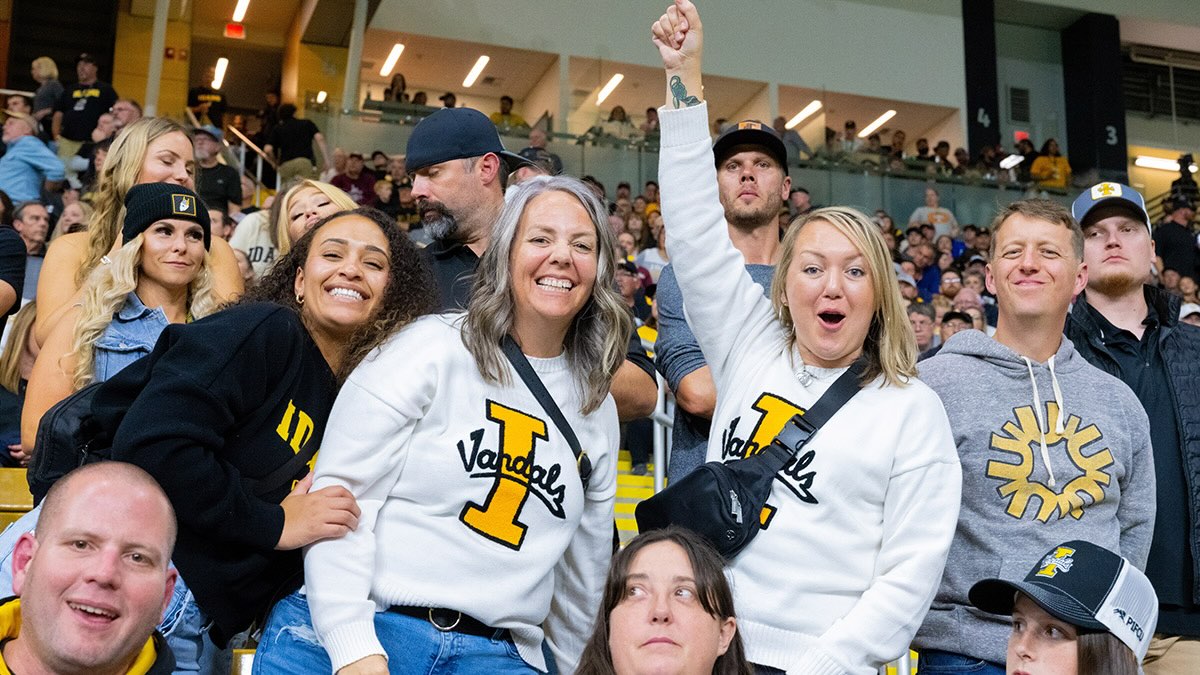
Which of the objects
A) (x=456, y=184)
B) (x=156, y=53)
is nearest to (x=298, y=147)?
(x=156, y=53)

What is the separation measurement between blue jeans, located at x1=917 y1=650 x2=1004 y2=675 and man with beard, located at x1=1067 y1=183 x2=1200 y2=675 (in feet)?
2.61

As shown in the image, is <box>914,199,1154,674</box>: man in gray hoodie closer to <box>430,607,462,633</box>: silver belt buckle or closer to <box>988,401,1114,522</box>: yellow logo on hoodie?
<box>988,401,1114,522</box>: yellow logo on hoodie

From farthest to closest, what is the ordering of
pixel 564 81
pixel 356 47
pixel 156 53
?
pixel 564 81 → pixel 356 47 → pixel 156 53

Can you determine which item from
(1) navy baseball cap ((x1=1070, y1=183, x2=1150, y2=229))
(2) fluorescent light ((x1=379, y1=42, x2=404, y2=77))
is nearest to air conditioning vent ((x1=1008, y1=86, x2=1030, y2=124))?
(2) fluorescent light ((x1=379, y1=42, x2=404, y2=77))

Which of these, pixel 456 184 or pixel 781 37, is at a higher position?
pixel 781 37

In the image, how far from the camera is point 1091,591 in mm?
2693

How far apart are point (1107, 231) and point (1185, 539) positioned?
99 cm

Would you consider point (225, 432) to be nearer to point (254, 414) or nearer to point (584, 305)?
point (254, 414)

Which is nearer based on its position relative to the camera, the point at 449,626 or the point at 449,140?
the point at 449,626

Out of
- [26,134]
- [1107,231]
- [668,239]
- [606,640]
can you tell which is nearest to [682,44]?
[668,239]

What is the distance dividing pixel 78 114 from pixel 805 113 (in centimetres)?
1346

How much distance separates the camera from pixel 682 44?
2992 mm

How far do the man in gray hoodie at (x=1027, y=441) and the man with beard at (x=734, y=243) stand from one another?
609 millimetres

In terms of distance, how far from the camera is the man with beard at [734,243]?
3.42m
